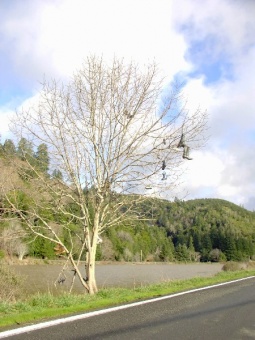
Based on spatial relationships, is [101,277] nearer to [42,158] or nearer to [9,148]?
[42,158]

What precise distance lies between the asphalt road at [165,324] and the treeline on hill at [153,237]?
4943mm

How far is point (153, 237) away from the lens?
11331cm

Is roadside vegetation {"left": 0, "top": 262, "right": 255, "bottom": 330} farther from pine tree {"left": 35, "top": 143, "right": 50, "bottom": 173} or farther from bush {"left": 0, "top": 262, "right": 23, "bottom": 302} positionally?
bush {"left": 0, "top": 262, "right": 23, "bottom": 302}

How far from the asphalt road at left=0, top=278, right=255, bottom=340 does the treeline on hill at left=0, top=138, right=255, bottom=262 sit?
16.2ft

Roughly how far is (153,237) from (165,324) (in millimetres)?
108222

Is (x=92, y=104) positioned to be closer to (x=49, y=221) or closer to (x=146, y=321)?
(x=49, y=221)

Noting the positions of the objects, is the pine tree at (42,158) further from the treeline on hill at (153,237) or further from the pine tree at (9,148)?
the pine tree at (9,148)

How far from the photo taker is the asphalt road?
5605 millimetres

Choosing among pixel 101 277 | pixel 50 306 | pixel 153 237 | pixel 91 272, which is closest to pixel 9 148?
pixel 91 272

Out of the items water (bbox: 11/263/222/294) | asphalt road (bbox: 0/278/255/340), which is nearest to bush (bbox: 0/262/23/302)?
water (bbox: 11/263/222/294)

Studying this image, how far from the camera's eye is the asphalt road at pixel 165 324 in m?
5.61

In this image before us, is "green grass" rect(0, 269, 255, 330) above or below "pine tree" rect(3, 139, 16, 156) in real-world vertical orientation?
below

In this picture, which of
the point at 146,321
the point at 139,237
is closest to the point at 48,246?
the point at 139,237

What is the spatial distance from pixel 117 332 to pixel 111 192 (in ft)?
23.8
